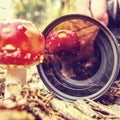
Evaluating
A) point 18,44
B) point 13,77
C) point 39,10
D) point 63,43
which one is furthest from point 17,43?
point 39,10

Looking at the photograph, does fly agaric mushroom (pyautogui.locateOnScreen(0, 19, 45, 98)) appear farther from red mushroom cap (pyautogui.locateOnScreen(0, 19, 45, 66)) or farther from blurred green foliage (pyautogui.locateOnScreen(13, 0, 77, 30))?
blurred green foliage (pyautogui.locateOnScreen(13, 0, 77, 30))

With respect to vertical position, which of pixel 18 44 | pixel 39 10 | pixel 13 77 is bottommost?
pixel 13 77

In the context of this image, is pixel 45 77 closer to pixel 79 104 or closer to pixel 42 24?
pixel 79 104

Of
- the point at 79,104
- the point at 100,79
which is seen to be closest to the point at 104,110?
the point at 79,104

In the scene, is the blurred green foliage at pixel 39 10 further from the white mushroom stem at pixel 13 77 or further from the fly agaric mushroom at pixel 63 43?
the white mushroom stem at pixel 13 77

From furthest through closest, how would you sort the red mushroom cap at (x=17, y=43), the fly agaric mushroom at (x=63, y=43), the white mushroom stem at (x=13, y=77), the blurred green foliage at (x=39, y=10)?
the blurred green foliage at (x=39, y=10) → the fly agaric mushroom at (x=63, y=43) → the white mushroom stem at (x=13, y=77) → the red mushroom cap at (x=17, y=43)

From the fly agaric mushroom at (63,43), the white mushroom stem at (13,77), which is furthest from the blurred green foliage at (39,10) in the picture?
the white mushroom stem at (13,77)

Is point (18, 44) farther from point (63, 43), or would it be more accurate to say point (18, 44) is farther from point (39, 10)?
point (39, 10)

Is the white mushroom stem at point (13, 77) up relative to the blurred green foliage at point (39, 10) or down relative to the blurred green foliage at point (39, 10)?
down

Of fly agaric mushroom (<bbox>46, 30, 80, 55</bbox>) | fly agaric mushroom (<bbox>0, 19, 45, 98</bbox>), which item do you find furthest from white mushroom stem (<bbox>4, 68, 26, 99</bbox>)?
fly agaric mushroom (<bbox>46, 30, 80, 55</bbox>)
